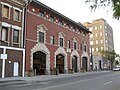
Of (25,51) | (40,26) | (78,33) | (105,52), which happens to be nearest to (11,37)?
(25,51)

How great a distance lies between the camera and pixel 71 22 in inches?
2030

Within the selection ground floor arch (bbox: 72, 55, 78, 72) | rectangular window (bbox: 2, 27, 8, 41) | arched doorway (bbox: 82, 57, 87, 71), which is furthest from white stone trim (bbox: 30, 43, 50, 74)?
arched doorway (bbox: 82, 57, 87, 71)

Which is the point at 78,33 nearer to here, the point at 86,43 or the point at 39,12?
the point at 86,43

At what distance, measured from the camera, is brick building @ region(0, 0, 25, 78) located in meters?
30.4

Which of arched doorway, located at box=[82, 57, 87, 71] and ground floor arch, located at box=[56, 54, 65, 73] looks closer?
ground floor arch, located at box=[56, 54, 65, 73]

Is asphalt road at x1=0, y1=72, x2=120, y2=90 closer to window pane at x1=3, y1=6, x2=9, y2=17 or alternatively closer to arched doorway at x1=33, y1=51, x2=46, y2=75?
window pane at x1=3, y1=6, x2=9, y2=17

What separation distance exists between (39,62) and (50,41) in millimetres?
4947

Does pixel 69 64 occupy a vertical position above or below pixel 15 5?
below

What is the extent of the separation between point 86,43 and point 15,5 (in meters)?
30.5

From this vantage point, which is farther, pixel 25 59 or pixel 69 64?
pixel 69 64

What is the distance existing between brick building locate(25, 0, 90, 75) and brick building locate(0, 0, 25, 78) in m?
1.68

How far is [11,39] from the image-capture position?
31891mm

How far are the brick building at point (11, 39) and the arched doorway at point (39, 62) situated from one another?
4554mm

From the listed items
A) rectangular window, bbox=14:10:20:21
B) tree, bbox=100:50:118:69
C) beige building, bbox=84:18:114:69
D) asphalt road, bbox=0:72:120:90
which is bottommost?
asphalt road, bbox=0:72:120:90
